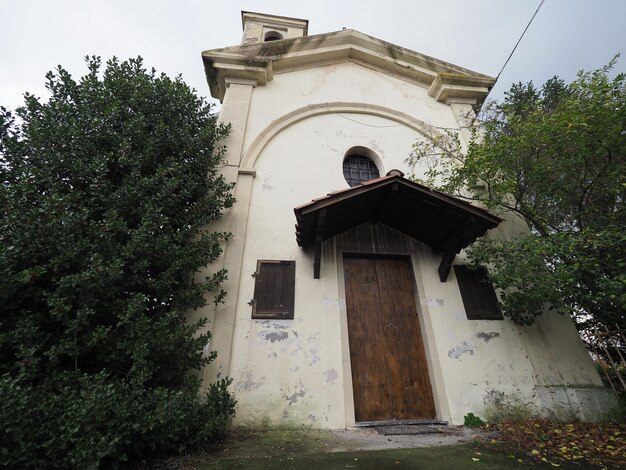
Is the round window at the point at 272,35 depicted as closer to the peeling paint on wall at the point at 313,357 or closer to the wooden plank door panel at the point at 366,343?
the wooden plank door panel at the point at 366,343

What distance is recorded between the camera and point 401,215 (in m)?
5.45

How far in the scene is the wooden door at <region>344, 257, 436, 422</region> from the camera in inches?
180

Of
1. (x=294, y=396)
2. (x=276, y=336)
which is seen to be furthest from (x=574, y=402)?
(x=276, y=336)

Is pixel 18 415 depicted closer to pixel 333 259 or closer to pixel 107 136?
pixel 107 136

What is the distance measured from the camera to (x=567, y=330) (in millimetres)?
5301

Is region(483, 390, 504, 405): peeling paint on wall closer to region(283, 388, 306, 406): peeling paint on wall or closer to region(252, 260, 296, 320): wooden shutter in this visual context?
region(283, 388, 306, 406): peeling paint on wall

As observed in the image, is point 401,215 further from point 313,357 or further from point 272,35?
point 272,35

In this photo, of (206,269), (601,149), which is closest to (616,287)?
(601,149)

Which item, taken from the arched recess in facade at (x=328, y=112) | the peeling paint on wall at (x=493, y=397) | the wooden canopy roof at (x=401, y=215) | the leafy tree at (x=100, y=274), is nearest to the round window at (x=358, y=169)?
the arched recess in facade at (x=328, y=112)

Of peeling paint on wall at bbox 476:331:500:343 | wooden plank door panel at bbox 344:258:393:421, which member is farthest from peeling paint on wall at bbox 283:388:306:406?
peeling paint on wall at bbox 476:331:500:343

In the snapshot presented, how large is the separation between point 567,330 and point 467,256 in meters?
2.24

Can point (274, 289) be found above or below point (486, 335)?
above

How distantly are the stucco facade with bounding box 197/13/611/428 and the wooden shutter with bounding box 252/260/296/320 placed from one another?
11 cm

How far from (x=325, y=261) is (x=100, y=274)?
334 cm
